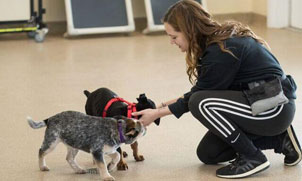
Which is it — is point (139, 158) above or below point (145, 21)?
above

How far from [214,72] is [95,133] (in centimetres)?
56

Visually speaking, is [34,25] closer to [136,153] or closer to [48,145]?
[136,153]

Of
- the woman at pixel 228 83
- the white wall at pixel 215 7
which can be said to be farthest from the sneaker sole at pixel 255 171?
the white wall at pixel 215 7

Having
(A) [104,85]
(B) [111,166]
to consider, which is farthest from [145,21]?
(B) [111,166]

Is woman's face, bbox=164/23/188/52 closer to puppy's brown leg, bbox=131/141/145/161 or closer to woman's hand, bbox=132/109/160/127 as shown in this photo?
woman's hand, bbox=132/109/160/127

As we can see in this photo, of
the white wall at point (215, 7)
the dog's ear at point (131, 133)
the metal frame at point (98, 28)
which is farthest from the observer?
the white wall at point (215, 7)

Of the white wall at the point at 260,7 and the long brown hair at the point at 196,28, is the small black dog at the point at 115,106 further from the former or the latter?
the white wall at the point at 260,7

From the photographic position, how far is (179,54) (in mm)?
5605

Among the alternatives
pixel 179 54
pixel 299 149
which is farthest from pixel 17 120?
pixel 179 54

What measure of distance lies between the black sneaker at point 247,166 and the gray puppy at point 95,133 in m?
0.43

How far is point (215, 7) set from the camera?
742 cm

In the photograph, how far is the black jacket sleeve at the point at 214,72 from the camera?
253 centimetres

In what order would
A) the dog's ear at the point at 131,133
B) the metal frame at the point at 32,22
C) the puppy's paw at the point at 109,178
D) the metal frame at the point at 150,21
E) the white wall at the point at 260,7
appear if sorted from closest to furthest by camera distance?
the dog's ear at the point at 131,133, the puppy's paw at the point at 109,178, the metal frame at the point at 32,22, the metal frame at the point at 150,21, the white wall at the point at 260,7

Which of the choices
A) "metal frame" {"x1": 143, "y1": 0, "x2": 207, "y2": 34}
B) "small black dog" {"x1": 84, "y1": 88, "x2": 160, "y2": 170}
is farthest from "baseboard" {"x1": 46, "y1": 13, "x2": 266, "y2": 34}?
"small black dog" {"x1": 84, "y1": 88, "x2": 160, "y2": 170}
